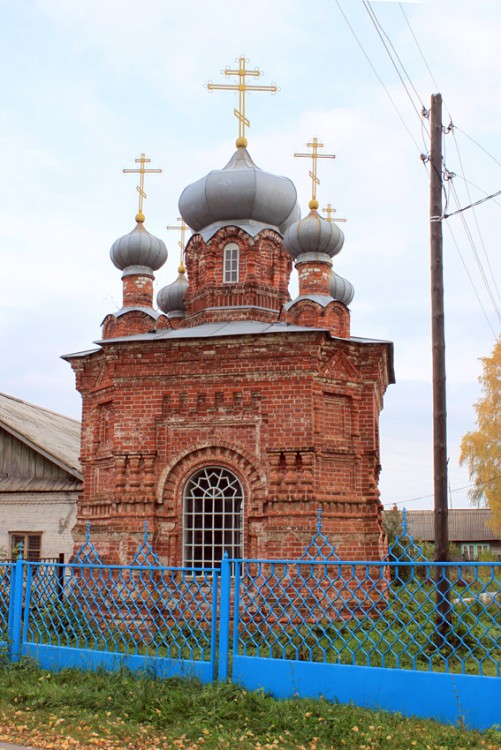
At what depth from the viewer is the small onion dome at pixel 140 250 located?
13.8 meters

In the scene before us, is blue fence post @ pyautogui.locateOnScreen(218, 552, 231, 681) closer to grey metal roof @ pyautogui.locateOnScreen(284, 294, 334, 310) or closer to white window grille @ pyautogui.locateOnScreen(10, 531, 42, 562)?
grey metal roof @ pyautogui.locateOnScreen(284, 294, 334, 310)

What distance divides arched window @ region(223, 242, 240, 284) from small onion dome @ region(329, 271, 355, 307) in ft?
13.7

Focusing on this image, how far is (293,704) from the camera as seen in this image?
592 cm

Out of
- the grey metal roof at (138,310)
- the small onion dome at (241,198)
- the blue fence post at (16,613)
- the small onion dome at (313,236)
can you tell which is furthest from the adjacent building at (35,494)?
the blue fence post at (16,613)

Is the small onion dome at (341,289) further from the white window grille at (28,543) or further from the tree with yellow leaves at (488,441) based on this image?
the white window grille at (28,543)

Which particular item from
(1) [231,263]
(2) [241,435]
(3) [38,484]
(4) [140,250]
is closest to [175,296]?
(4) [140,250]

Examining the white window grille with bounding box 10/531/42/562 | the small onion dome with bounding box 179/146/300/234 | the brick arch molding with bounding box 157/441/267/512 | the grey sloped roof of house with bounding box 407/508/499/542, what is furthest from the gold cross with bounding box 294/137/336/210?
the grey sloped roof of house with bounding box 407/508/499/542

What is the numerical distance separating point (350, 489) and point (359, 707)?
17.2 feet

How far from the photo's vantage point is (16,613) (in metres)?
7.31

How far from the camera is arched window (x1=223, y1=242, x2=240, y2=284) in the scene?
13000 millimetres

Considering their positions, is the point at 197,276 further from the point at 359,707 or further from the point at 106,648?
the point at 359,707

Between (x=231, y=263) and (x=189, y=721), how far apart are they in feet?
28.2

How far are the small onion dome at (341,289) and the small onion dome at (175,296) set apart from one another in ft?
10.8

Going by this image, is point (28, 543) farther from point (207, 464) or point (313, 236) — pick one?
point (313, 236)
